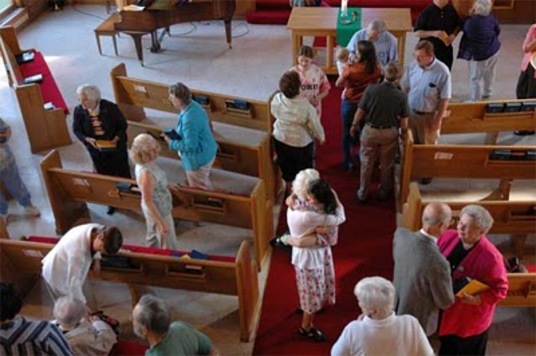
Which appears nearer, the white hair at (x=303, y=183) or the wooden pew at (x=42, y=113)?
the white hair at (x=303, y=183)

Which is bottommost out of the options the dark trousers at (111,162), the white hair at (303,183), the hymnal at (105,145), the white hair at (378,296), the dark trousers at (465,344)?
the dark trousers at (465,344)

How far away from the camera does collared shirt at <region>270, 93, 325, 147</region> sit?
15.8 ft

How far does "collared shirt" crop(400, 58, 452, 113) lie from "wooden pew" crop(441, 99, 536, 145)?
0.43 metres

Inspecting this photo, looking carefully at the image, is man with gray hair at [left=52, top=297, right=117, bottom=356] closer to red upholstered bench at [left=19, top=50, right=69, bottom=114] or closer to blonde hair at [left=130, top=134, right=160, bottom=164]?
blonde hair at [left=130, top=134, right=160, bottom=164]

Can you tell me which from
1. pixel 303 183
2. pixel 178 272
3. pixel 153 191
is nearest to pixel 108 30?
pixel 153 191

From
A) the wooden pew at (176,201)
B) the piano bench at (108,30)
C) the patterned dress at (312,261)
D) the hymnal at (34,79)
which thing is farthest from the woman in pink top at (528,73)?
the hymnal at (34,79)

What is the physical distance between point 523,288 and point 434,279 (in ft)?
3.60

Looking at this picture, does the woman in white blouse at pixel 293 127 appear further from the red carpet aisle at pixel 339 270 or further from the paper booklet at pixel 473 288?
the paper booklet at pixel 473 288

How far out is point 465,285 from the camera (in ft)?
10.8

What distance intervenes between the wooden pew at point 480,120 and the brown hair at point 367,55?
903mm

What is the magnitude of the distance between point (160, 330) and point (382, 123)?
2798 millimetres

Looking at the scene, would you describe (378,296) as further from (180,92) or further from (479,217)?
(180,92)

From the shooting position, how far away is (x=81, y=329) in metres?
3.46

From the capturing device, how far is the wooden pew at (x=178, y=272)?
13.2 ft
